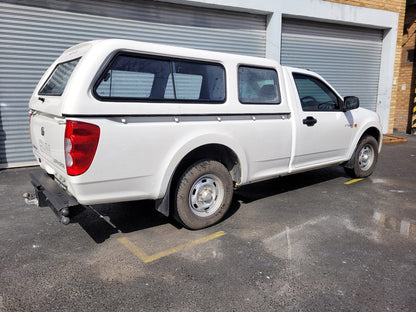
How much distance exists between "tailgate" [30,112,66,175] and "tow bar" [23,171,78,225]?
0.54ft

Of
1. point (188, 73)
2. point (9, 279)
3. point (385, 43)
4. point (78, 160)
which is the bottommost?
point (9, 279)

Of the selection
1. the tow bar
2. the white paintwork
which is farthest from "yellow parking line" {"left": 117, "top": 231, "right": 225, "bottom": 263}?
the tow bar

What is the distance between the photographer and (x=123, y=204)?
4.78 metres

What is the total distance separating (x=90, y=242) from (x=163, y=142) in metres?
1.41

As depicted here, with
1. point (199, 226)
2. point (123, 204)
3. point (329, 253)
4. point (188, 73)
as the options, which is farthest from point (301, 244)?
point (123, 204)

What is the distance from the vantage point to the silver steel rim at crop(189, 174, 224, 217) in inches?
148

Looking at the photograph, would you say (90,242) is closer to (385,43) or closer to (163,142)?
(163,142)

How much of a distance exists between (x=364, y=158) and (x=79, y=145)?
16.9 ft

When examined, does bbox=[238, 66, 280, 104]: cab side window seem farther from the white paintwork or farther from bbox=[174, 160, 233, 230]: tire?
bbox=[174, 160, 233, 230]: tire

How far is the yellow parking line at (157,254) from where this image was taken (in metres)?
3.26

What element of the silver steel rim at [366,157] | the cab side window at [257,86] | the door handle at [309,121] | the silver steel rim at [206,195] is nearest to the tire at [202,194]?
the silver steel rim at [206,195]

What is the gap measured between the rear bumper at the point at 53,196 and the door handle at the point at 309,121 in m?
3.19

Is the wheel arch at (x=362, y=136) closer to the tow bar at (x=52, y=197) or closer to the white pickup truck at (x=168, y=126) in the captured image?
the white pickup truck at (x=168, y=126)

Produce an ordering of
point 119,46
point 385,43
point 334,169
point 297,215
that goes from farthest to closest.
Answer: point 385,43 < point 334,169 < point 297,215 < point 119,46
